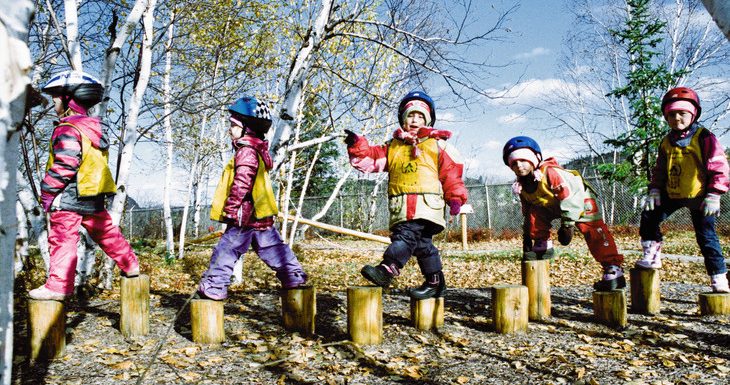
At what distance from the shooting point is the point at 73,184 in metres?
3.59

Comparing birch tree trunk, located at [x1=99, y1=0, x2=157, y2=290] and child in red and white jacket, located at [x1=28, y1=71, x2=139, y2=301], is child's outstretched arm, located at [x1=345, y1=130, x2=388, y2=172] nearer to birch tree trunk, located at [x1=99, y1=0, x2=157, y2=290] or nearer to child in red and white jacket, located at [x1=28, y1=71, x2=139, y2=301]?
child in red and white jacket, located at [x1=28, y1=71, x2=139, y2=301]

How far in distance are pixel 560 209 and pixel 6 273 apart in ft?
12.5

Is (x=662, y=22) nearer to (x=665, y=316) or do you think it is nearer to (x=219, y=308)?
(x=665, y=316)

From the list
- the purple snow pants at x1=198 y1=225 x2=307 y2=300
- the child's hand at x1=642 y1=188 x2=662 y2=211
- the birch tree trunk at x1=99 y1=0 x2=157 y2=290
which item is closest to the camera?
the purple snow pants at x1=198 y1=225 x2=307 y2=300

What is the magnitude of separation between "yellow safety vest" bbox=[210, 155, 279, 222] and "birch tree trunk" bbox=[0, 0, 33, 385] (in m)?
2.57

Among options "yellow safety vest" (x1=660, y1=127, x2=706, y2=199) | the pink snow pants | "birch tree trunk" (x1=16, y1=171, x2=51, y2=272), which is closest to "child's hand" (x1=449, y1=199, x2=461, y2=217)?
"yellow safety vest" (x1=660, y1=127, x2=706, y2=199)

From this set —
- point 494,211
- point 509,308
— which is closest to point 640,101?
point 494,211

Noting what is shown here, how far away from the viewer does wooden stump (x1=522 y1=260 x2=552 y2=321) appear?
4191 mm

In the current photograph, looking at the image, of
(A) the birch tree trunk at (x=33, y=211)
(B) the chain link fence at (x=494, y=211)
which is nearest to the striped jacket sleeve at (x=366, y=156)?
(A) the birch tree trunk at (x=33, y=211)

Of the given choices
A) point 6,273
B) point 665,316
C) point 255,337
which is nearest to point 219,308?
point 255,337

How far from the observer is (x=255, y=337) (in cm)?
379

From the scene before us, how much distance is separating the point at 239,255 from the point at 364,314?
A: 44.4 inches

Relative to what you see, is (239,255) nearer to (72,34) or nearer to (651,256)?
(72,34)

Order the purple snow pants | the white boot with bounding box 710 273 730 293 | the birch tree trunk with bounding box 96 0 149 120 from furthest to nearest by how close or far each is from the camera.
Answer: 1. the birch tree trunk with bounding box 96 0 149 120
2. the white boot with bounding box 710 273 730 293
3. the purple snow pants
